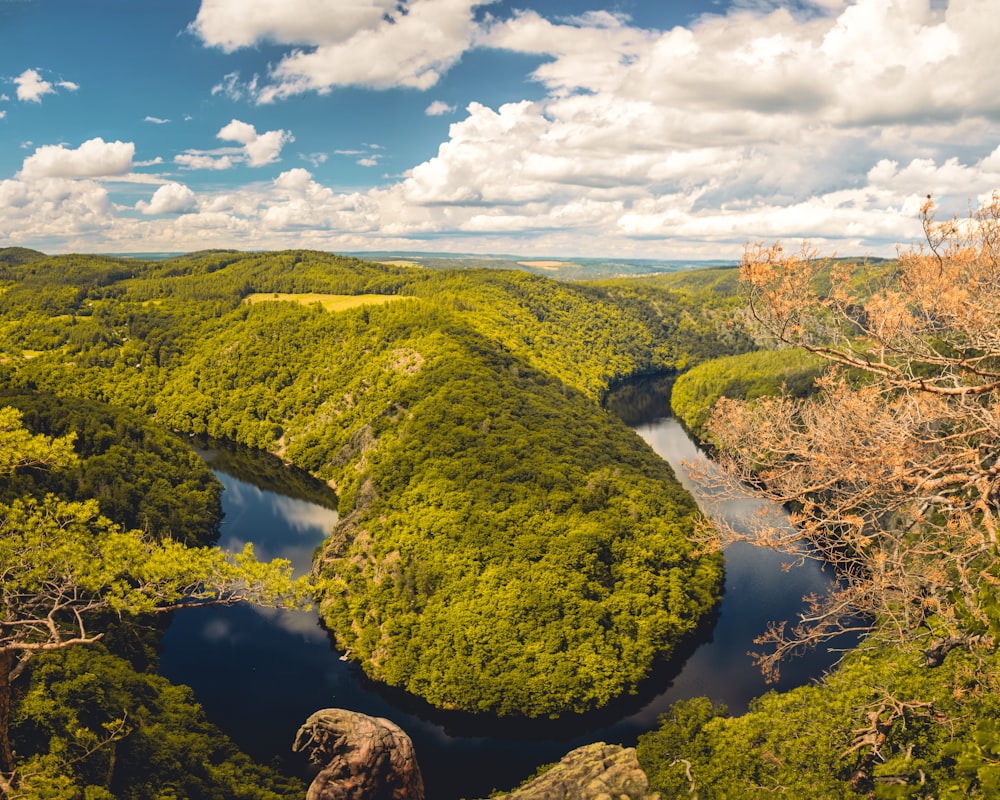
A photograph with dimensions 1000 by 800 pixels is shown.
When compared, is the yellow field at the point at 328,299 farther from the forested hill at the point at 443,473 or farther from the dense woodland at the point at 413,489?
the dense woodland at the point at 413,489

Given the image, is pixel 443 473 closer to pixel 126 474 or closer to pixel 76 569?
pixel 126 474

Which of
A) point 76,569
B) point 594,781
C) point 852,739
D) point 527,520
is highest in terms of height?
point 76,569

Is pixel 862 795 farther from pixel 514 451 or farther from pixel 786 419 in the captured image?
pixel 514 451

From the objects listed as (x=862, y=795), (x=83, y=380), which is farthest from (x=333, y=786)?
(x=83, y=380)

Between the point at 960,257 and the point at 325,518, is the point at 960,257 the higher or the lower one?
the higher one

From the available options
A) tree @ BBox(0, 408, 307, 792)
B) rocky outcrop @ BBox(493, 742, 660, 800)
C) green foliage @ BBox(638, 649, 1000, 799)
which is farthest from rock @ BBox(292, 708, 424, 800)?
tree @ BBox(0, 408, 307, 792)

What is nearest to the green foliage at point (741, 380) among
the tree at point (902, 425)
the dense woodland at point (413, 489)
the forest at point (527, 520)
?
the forest at point (527, 520)

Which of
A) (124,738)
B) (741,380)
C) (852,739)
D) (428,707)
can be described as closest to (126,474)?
(124,738)
